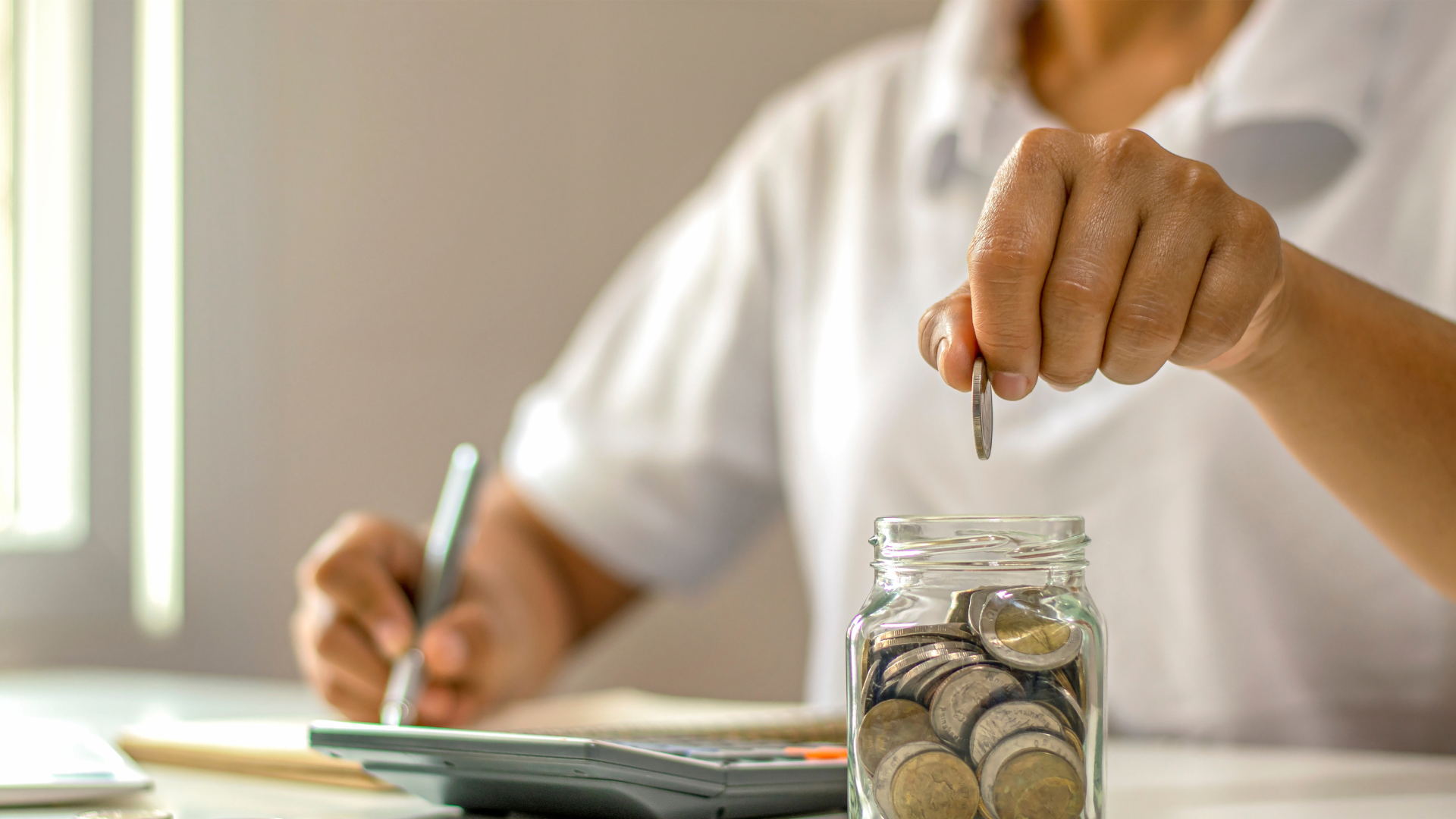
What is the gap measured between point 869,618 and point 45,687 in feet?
2.71

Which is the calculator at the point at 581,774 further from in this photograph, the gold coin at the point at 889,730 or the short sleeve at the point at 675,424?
the short sleeve at the point at 675,424

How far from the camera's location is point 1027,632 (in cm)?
31

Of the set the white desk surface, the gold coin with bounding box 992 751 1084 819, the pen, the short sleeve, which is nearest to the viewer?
the gold coin with bounding box 992 751 1084 819

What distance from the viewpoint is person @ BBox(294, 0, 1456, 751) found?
34 cm

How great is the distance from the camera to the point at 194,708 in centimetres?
77

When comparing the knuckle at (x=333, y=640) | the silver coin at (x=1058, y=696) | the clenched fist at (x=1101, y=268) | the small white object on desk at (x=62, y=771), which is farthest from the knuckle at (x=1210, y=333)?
the knuckle at (x=333, y=640)

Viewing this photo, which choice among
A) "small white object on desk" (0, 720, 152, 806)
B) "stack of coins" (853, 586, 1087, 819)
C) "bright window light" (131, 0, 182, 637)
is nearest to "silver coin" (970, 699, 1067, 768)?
"stack of coins" (853, 586, 1087, 819)

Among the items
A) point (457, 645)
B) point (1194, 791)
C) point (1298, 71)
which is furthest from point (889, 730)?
point (1298, 71)

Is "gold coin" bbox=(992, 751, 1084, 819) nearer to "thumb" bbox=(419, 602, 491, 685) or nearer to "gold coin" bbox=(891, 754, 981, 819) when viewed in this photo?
"gold coin" bbox=(891, 754, 981, 819)

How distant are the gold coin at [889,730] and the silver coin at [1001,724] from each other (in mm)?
12

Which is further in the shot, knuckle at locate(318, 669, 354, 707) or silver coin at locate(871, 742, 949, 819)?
knuckle at locate(318, 669, 354, 707)

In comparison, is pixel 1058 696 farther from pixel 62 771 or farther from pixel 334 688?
pixel 334 688

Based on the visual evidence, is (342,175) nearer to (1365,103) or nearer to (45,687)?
(45,687)

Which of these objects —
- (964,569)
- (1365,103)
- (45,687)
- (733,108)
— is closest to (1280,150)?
(1365,103)
